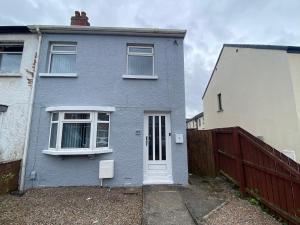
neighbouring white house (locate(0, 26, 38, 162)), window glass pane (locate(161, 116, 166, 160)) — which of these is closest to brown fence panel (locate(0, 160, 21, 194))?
neighbouring white house (locate(0, 26, 38, 162))

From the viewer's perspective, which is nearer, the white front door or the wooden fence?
the wooden fence

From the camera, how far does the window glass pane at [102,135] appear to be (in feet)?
22.1

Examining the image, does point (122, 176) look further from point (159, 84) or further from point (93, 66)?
point (93, 66)

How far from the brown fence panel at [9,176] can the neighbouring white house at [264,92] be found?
10.5 metres

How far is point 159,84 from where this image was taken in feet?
23.7

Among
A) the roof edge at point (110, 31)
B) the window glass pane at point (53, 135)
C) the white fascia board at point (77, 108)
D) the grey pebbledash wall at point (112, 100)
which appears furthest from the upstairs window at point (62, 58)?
the window glass pane at point (53, 135)

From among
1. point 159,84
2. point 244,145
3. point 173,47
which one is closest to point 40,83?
point 159,84

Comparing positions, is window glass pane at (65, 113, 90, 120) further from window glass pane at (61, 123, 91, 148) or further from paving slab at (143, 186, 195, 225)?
paving slab at (143, 186, 195, 225)

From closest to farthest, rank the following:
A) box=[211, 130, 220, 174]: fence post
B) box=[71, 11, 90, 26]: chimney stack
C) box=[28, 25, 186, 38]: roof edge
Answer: box=[28, 25, 186, 38]: roof edge → box=[211, 130, 220, 174]: fence post → box=[71, 11, 90, 26]: chimney stack

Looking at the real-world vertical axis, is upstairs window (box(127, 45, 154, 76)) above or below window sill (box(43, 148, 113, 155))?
above

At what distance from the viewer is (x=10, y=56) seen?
25.0 feet

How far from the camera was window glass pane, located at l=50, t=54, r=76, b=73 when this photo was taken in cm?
739

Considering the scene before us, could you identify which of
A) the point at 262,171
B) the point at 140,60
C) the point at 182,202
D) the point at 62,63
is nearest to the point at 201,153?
the point at 182,202

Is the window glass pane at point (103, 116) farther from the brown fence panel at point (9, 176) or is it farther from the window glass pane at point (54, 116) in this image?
the brown fence panel at point (9, 176)
